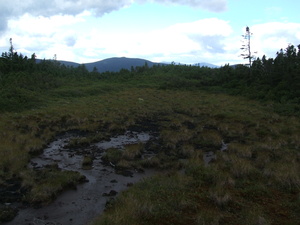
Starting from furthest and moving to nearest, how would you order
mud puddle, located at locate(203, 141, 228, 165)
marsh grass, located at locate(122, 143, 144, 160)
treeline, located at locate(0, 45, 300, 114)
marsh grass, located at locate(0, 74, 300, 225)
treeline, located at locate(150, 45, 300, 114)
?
treeline, located at locate(150, 45, 300, 114)
treeline, located at locate(0, 45, 300, 114)
marsh grass, located at locate(122, 143, 144, 160)
mud puddle, located at locate(203, 141, 228, 165)
marsh grass, located at locate(0, 74, 300, 225)

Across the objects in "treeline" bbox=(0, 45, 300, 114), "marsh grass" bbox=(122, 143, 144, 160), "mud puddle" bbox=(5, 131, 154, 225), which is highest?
"treeline" bbox=(0, 45, 300, 114)

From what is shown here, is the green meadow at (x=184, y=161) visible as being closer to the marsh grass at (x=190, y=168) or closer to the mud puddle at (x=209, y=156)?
the marsh grass at (x=190, y=168)

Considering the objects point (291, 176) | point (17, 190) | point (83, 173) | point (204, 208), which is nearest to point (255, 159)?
point (291, 176)

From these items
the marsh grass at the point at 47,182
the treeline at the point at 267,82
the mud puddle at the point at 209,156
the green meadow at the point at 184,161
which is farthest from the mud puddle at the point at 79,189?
the treeline at the point at 267,82

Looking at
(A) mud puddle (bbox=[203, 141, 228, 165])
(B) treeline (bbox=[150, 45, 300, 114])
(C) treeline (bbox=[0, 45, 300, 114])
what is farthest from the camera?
(B) treeline (bbox=[150, 45, 300, 114])

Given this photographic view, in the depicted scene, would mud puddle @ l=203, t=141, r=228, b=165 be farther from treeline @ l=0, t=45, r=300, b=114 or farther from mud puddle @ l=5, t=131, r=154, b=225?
treeline @ l=0, t=45, r=300, b=114

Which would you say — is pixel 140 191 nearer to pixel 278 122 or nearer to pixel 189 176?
pixel 189 176

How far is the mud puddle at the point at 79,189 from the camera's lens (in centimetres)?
815

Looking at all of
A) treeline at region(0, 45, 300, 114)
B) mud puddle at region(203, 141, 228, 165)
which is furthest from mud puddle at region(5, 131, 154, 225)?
treeline at region(0, 45, 300, 114)

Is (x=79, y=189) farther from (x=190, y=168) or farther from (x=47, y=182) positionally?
(x=190, y=168)

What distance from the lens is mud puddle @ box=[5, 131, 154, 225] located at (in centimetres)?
815

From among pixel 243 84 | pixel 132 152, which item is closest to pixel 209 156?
pixel 132 152

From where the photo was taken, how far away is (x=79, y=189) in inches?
406

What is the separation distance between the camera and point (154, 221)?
768 cm
